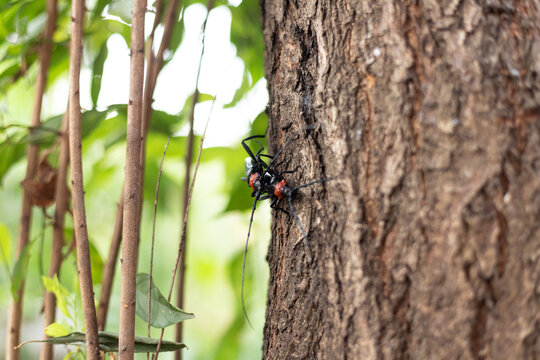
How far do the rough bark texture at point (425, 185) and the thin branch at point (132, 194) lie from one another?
37cm

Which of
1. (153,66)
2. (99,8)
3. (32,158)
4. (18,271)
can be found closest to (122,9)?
(99,8)

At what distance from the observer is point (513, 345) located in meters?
0.83

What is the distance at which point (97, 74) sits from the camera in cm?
156

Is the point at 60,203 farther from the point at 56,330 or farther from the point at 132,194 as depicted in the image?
the point at 132,194

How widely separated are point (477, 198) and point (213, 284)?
3.08m

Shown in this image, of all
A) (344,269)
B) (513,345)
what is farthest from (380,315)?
(513,345)

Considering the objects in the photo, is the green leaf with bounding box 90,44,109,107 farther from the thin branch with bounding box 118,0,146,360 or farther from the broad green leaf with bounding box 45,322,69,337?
the broad green leaf with bounding box 45,322,69,337

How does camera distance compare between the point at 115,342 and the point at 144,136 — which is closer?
the point at 115,342

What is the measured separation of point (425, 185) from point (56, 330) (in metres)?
0.97

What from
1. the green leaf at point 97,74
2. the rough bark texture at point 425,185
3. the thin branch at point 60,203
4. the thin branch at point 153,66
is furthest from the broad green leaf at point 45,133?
the rough bark texture at point 425,185

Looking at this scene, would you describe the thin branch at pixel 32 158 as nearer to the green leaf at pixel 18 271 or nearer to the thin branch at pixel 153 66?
the green leaf at pixel 18 271

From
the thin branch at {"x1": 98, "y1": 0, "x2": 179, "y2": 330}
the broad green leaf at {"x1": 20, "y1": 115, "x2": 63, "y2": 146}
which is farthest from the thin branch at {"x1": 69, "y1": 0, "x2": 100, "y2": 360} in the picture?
the broad green leaf at {"x1": 20, "y1": 115, "x2": 63, "y2": 146}

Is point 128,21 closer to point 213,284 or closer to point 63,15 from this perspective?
point 63,15

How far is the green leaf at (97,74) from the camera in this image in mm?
1536
